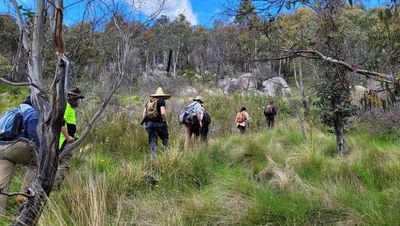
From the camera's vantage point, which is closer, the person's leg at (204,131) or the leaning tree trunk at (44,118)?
the leaning tree trunk at (44,118)

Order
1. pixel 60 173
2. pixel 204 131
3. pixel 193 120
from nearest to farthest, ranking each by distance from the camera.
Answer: pixel 60 173 < pixel 193 120 < pixel 204 131

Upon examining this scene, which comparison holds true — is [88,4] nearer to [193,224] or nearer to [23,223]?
[23,223]

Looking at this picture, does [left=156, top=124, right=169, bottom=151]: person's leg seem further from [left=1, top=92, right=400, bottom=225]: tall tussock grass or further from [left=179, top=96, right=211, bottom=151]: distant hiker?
[left=179, top=96, right=211, bottom=151]: distant hiker

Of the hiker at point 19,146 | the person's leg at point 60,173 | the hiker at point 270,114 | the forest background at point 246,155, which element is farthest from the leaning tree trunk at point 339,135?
the hiker at point 270,114

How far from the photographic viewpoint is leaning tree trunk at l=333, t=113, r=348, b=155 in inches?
333

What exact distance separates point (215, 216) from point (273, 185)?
64.8 inches

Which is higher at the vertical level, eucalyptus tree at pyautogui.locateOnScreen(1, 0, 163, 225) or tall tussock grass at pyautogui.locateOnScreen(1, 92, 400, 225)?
eucalyptus tree at pyautogui.locateOnScreen(1, 0, 163, 225)

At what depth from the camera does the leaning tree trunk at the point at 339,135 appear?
845 centimetres

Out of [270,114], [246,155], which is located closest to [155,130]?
[246,155]

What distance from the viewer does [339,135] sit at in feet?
28.2

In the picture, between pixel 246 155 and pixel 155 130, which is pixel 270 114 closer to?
pixel 246 155

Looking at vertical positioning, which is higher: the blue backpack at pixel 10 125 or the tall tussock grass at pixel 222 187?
the blue backpack at pixel 10 125

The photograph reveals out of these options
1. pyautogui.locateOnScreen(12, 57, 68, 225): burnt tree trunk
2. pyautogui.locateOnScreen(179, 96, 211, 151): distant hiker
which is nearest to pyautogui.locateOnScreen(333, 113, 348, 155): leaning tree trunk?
pyautogui.locateOnScreen(179, 96, 211, 151): distant hiker

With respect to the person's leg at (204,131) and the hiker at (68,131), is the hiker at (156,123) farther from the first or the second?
the person's leg at (204,131)
